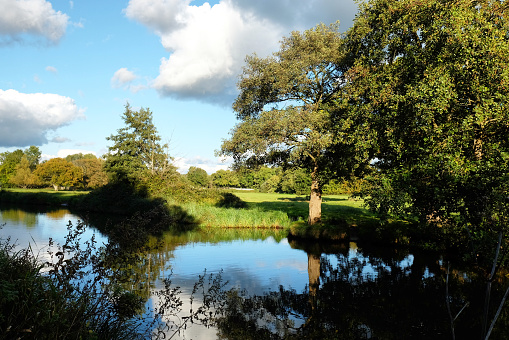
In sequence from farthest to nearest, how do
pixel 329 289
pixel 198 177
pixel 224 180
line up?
pixel 224 180 → pixel 198 177 → pixel 329 289

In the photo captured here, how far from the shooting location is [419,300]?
486 inches

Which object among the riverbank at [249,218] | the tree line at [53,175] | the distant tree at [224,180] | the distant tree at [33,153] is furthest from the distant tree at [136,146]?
the distant tree at [33,153]

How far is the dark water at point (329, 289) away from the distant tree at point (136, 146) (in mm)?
37239

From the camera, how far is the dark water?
952 centimetres

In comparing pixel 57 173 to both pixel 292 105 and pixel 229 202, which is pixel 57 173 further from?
pixel 292 105

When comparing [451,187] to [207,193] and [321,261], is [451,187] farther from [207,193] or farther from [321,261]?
[207,193]

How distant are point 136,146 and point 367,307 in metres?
55.1

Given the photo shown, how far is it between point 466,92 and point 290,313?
1107 centimetres

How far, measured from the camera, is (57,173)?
9119 centimetres

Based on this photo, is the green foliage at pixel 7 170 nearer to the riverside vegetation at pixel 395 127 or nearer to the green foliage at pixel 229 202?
the green foliage at pixel 229 202

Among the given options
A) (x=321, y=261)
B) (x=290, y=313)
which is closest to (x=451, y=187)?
(x=290, y=313)

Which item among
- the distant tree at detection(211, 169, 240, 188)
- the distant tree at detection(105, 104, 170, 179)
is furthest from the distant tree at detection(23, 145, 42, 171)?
the distant tree at detection(105, 104, 170, 179)

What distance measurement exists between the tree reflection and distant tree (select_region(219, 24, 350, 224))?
8.59 m

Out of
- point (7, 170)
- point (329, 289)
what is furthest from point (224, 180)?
point (329, 289)
